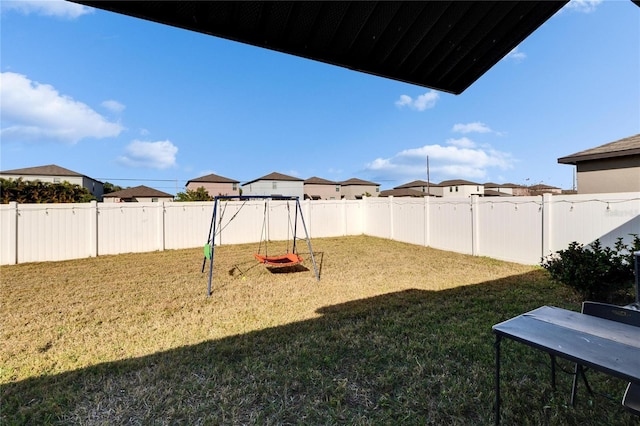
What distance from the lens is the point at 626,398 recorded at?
1.50 m

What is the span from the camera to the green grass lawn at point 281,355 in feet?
6.22

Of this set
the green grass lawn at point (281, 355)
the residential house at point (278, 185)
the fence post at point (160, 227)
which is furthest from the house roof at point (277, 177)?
the green grass lawn at point (281, 355)

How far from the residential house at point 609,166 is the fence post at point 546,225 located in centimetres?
273

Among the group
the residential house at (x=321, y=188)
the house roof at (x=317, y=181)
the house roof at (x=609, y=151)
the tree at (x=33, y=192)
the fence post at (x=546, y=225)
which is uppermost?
the house roof at (x=317, y=181)

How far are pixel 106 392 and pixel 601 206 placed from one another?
25.1 feet

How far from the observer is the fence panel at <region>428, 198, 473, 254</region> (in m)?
7.66

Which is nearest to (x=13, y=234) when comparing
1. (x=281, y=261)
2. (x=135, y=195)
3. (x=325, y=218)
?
(x=281, y=261)

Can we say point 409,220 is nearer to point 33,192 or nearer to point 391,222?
point 391,222

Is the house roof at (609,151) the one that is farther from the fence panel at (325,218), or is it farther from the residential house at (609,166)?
the fence panel at (325,218)

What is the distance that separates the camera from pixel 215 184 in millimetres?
34656

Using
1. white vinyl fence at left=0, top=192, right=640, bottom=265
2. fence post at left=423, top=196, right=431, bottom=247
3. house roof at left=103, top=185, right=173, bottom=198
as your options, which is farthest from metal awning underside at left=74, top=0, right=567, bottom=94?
house roof at left=103, top=185, right=173, bottom=198

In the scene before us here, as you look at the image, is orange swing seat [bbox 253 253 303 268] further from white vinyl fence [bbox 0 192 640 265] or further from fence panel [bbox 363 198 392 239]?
fence panel [bbox 363 198 392 239]

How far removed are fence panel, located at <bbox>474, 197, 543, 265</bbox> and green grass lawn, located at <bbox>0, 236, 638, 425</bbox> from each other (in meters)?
1.09

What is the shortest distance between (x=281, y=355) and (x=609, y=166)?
952cm
